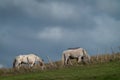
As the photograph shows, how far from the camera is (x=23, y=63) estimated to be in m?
57.6

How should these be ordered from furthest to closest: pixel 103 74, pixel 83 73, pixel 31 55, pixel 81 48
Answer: pixel 31 55 < pixel 81 48 < pixel 83 73 < pixel 103 74

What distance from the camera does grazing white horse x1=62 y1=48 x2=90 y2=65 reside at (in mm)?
52950

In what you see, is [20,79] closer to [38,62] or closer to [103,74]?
[103,74]

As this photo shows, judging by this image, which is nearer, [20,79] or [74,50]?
[20,79]

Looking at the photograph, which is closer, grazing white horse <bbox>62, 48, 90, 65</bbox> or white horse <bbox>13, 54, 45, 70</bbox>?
grazing white horse <bbox>62, 48, 90, 65</bbox>

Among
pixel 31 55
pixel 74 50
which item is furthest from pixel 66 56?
pixel 31 55

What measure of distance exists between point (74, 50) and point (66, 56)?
1.40 m

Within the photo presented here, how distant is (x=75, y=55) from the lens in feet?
177

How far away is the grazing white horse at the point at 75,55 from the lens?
52950mm

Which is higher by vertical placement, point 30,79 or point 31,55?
point 31,55

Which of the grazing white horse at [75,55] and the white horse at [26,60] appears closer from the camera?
the grazing white horse at [75,55]

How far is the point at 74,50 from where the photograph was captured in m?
54.3

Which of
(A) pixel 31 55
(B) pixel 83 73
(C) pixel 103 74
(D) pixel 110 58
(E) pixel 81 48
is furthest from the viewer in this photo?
(A) pixel 31 55

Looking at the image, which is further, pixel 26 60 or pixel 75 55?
pixel 26 60
